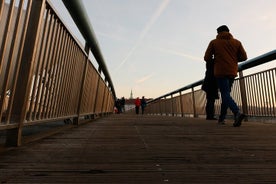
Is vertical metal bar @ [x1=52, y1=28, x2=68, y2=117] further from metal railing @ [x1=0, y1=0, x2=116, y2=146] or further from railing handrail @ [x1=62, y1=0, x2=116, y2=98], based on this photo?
railing handrail @ [x1=62, y1=0, x2=116, y2=98]

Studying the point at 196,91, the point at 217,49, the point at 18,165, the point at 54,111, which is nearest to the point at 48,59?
the point at 54,111

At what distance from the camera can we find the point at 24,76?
2469 mm

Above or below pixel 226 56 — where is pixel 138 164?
below

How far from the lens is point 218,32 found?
19.9 ft

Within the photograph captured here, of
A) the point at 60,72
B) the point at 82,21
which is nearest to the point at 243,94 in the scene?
the point at 82,21

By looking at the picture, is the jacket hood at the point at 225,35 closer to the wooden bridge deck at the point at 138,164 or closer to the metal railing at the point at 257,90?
the metal railing at the point at 257,90

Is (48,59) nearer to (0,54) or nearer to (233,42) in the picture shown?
(0,54)

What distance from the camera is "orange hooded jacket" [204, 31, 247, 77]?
580cm

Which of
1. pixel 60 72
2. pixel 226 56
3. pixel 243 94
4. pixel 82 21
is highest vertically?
pixel 82 21

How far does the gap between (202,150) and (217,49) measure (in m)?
3.74

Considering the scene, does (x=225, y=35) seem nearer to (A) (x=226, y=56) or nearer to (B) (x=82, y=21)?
(A) (x=226, y=56)

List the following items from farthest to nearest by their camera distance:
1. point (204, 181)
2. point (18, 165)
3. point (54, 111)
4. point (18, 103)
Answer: point (54, 111) → point (18, 103) → point (18, 165) → point (204, 181)

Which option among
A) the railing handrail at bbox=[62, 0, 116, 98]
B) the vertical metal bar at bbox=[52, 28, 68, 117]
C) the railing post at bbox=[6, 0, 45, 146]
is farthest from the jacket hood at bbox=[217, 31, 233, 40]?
the railing post at bbox=[6, 0, 45, 146]

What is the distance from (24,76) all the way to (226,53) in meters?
4.20
